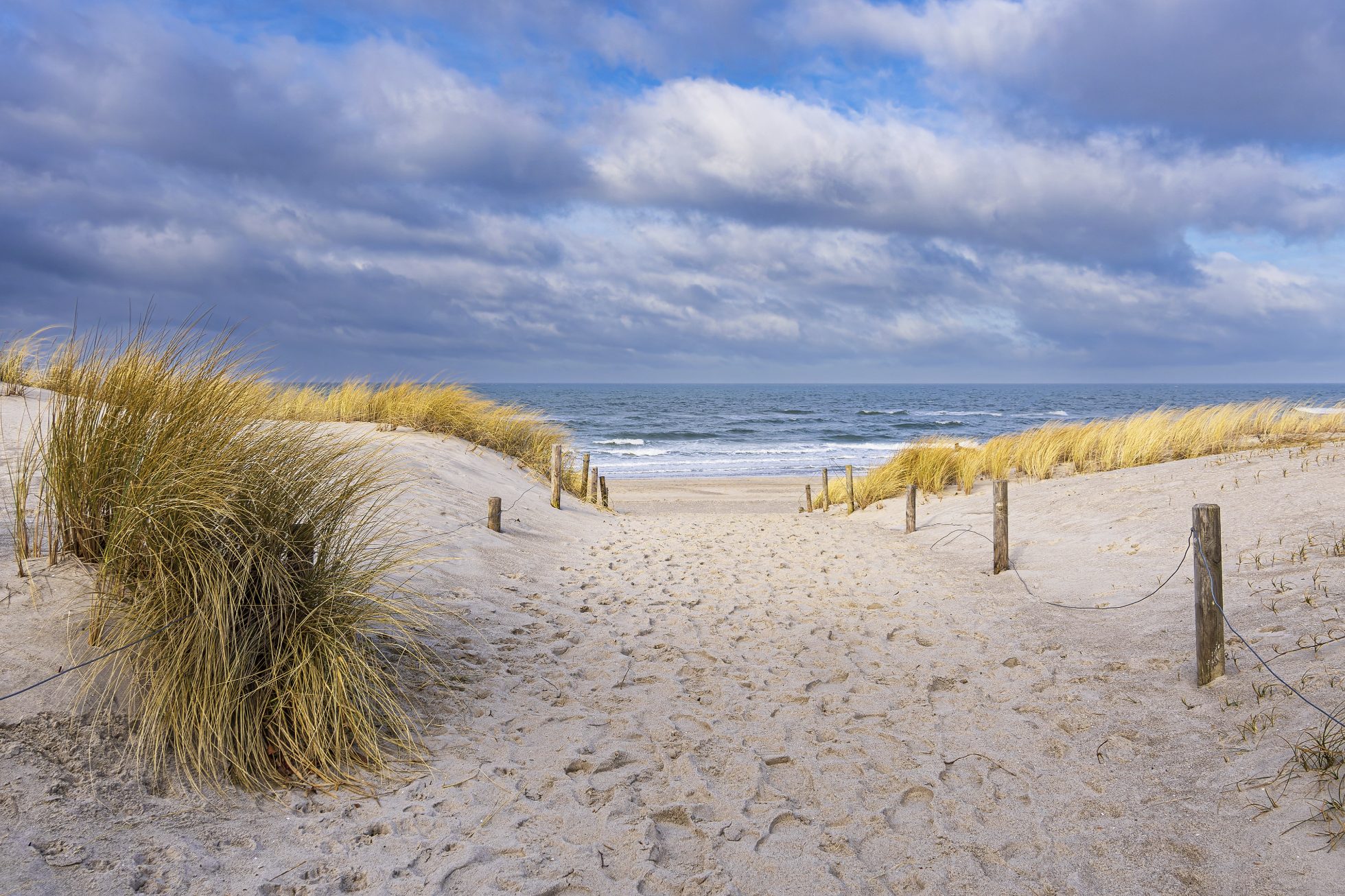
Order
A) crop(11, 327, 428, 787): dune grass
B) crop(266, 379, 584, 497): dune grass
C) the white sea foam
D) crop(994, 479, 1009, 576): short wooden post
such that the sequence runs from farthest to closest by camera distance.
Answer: the white sea foam, crop(266, 379, 584, 497): dune grass, crop(994, 479, 1009, 576): short wooden post, crop(11, 327, 428, 787): dune grass

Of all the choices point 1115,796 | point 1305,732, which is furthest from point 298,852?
point 1305,732

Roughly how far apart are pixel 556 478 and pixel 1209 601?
9.52 m

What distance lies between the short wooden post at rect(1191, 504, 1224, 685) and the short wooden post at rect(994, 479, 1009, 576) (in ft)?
11.8

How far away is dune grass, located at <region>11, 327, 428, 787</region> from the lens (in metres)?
3.46

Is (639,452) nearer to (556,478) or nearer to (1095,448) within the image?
(556,478)

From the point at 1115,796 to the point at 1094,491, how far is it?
799 cm

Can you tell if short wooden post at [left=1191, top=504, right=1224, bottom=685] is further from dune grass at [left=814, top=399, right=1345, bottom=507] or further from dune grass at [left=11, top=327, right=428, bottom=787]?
dune grass at [left=814, top=399, right=1345, bottom=507]

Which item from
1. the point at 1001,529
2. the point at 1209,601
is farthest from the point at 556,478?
the point at 1209,601

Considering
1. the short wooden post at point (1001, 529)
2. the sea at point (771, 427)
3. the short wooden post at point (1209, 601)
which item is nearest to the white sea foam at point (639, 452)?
the sea at point (771, 427)

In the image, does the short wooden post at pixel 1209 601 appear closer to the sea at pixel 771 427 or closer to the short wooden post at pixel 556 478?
the short wooden post at pixel 556 478

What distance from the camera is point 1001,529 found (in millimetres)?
8242

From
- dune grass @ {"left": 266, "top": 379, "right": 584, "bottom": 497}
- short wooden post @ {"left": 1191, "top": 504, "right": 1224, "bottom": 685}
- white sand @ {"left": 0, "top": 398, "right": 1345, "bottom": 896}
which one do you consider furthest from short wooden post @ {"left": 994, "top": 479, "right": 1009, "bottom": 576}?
dune grass @ {"left": 266, "top": 379, "right": 584, "bottom": 497}

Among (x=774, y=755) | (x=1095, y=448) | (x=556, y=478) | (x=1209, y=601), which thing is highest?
(x=1095, y=448)

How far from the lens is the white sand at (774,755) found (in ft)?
9.82
